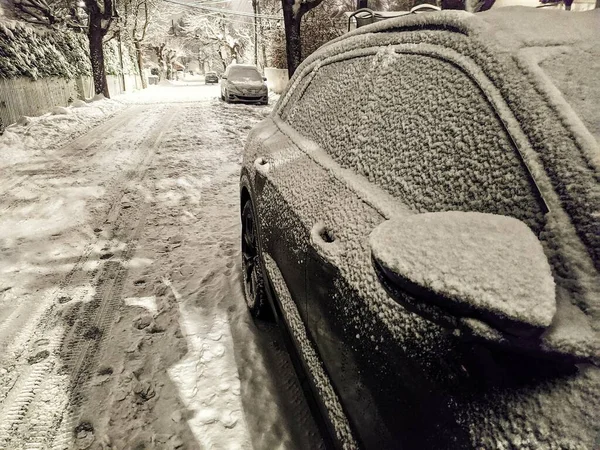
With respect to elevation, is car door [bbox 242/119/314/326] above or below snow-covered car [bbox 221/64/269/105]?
below

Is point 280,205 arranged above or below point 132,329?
above

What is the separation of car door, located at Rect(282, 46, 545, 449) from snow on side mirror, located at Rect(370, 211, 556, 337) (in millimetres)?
137

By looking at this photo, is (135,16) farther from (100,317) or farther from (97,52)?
(100,317)

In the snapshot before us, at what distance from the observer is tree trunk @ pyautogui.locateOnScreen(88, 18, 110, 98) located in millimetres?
16141

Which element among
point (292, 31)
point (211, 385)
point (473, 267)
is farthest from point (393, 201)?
point (292, 31)

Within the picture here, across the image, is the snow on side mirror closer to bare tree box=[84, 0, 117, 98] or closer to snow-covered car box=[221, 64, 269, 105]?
snow-covered car box=[221, 64, 269, 105]

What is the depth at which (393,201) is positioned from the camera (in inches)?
48.4

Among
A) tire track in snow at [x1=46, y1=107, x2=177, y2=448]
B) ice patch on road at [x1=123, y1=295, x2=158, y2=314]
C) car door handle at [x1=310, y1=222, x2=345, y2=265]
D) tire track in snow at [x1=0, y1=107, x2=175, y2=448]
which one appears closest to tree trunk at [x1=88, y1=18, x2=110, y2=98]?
tire track in snow at [x1=46, y1=107, x2=177, y2=448]

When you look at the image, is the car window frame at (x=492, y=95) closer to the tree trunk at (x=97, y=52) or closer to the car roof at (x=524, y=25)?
the car roof at (x=524, y=25)

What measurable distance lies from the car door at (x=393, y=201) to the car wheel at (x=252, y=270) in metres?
1.05

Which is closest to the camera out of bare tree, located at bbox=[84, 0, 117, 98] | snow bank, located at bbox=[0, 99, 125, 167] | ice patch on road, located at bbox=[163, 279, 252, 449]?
ice patch on road, located at bbox=[163, 279, 252, 449]

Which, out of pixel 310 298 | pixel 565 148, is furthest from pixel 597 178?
pixel 310 298

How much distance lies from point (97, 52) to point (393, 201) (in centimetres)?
1969

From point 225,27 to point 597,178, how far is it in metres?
63.7
